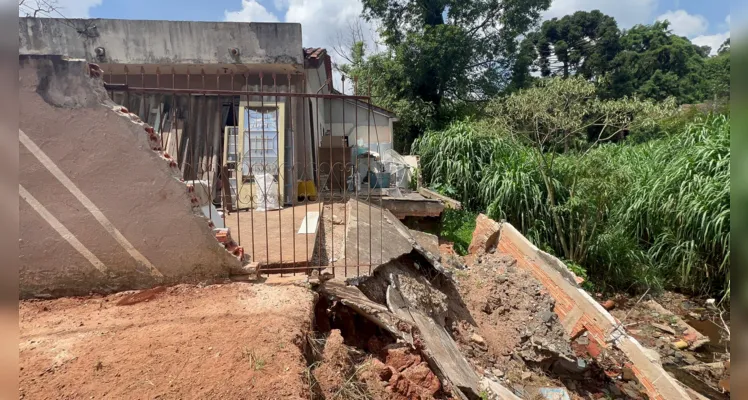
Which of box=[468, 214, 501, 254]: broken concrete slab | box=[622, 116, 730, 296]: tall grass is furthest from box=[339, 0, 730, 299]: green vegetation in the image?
box=[468, 214, 501, 254]: broken concrete slab

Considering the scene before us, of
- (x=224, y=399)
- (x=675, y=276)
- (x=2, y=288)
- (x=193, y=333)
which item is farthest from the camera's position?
(x=675, y=276)

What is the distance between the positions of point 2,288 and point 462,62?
14.8 meters

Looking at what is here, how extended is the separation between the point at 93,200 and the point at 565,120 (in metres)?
6.80

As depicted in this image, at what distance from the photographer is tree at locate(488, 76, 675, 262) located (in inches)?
267

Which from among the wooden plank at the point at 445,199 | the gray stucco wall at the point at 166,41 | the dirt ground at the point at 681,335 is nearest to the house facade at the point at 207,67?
the gray stucco wall at the point at 166,41

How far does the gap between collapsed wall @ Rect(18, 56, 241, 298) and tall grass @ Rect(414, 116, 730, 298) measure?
258 inches

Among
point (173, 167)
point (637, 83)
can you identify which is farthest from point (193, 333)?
point (637, 83)

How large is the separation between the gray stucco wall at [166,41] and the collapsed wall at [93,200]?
4348mm

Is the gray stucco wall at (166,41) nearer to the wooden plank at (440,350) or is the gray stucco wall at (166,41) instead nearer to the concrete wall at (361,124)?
the concrete wall at (361,124)

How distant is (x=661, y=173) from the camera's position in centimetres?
773

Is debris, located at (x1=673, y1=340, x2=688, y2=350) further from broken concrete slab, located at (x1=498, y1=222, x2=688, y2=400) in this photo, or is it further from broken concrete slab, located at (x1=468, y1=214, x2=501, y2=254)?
broken concrete slab, located at (x1=468, y1=214, x2=501, y2=254)

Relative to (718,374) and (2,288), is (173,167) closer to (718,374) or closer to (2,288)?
(2,288)

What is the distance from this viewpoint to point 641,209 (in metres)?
7.61

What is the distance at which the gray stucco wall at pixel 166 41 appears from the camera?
6.84m
